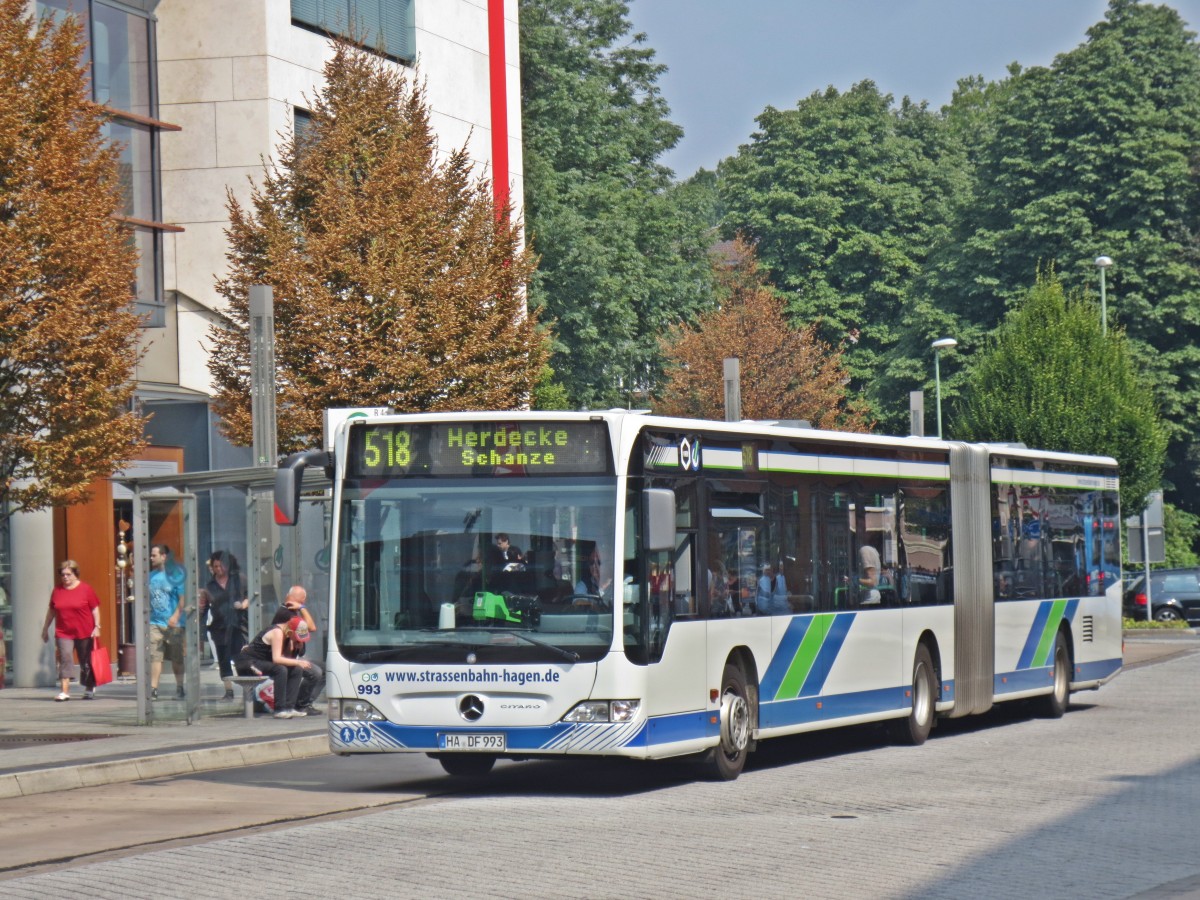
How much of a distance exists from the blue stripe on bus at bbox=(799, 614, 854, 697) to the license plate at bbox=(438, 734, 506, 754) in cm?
338

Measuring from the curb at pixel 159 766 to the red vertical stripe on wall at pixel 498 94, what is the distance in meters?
22.8

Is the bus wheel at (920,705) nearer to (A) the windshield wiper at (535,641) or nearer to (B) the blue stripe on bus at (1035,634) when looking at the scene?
(B) the blue stripe on bus at (1035,634)

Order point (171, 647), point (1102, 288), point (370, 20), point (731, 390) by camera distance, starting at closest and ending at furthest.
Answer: point (171, 647) < point (731, 390) < point (370, 20) < point (1102, 288)

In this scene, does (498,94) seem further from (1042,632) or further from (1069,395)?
(1042,632)

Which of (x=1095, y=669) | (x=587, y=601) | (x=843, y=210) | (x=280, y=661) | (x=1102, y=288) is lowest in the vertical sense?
(x=1095, y=669)

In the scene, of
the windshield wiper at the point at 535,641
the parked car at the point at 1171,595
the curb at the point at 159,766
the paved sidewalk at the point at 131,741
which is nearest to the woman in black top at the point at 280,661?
→ the paved sidewalk at the point at 131,741

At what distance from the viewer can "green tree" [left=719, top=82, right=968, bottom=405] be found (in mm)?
68688

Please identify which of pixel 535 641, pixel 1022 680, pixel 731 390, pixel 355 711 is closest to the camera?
pixel 535 641

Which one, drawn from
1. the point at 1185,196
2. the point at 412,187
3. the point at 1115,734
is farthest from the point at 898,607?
the point at 1185,196

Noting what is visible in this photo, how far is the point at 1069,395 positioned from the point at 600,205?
14.1 m

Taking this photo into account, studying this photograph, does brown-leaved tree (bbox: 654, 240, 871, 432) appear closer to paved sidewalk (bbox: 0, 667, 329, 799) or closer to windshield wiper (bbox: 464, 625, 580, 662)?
paved sidewalk (bbox: 0, 667, 329, 799)

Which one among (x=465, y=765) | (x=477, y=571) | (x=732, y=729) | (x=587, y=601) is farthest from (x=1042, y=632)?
(x=477, y=571)

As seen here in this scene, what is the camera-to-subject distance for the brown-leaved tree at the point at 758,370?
186 ft

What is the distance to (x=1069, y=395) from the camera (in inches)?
1928
